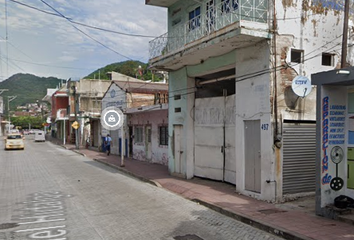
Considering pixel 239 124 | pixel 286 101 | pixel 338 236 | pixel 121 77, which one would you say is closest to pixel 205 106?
pixel 239 124

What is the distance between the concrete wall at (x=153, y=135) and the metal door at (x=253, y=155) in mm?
8180

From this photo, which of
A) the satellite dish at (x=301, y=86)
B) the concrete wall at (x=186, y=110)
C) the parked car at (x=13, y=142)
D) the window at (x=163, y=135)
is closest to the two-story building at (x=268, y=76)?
the satellite dish at (x=301, y=86)

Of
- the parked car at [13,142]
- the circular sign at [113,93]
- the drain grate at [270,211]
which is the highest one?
the circular sign at [113,93]

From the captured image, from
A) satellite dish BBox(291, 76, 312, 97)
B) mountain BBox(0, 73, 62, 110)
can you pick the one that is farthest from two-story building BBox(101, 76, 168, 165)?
mountain BBox(0, 73, 62, 110)

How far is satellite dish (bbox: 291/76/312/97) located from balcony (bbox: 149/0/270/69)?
1.56 metres

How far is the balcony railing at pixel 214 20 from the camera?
9.73 m

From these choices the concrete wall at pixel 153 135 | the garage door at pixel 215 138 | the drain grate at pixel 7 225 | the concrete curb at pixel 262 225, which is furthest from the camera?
the concrete wall at pixel 153 135

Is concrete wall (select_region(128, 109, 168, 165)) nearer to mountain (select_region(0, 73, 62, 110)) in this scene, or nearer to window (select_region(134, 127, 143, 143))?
window (select_region(134, 127, 143, 143))

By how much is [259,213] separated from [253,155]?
238 cm

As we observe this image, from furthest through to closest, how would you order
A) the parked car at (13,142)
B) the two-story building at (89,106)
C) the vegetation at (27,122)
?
1. the vegetation at (27,122)
2. the two-story building at (89,106)
3. the parked car at (13,142)

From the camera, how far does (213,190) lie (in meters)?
11.2

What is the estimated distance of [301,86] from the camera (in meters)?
9.38

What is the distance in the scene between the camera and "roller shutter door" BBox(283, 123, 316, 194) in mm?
9422

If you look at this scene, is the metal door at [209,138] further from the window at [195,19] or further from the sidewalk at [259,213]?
the window at [195,19]
